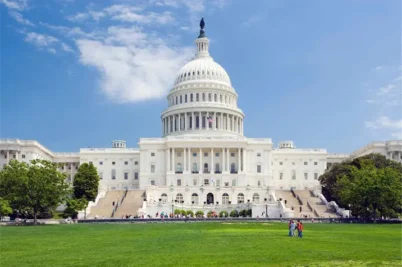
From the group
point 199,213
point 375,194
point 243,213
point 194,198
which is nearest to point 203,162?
point 194,198

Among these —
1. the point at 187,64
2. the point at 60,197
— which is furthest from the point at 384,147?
the point at 60,197

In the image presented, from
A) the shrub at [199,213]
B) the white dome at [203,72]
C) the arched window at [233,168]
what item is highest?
the white dome at [203,72]

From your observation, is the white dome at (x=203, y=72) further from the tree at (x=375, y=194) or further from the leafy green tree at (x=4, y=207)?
the leafy green tree at (x=4, y=207)

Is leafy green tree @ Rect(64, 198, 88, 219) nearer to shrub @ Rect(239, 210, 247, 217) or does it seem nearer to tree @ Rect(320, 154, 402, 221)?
shrub @ Rect(239, 210, 247, 217)

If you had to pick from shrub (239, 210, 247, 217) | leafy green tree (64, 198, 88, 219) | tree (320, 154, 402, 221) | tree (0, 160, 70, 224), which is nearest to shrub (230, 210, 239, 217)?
shrub (239, 210, 247, 217)

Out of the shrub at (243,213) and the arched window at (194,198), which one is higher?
the arched window at (194,198)

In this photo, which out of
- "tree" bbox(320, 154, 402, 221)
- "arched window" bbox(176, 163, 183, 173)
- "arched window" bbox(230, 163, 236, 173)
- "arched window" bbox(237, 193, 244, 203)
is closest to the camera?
Answer: "tree" bbox(320, 154, 402, 221)

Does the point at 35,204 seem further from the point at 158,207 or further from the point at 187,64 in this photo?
the point at 187,64

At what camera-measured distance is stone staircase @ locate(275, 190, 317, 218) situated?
9790cm

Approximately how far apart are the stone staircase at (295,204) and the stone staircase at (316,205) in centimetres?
113

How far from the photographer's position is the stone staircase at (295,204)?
9790 cm

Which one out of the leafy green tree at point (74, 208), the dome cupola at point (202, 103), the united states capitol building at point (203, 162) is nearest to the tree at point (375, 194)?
the united states capitol building at point (203, 162)

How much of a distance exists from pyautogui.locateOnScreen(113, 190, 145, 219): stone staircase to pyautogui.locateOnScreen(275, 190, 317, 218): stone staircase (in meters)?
29.4

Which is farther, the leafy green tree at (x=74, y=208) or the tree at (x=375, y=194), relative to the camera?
the leafy green tree at (x=74, y=208)
